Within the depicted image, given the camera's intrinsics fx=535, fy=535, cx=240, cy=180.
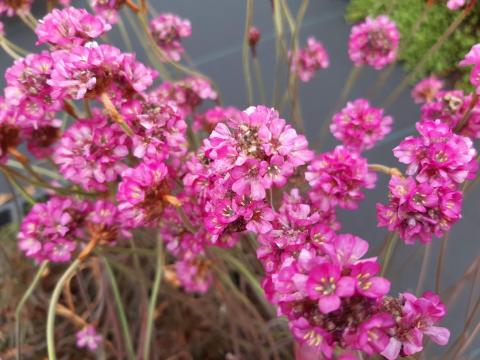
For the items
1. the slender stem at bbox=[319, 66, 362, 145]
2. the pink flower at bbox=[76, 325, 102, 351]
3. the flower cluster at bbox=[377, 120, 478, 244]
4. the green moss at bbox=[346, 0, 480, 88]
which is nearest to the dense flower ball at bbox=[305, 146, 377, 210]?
the flower cluster at bbox=[377, 120, 478, 244]

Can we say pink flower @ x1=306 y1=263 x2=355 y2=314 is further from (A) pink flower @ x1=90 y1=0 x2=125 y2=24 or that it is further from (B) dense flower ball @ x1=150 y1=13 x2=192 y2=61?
(B) dense flower ball @ x1=150 y1=13 x2=192 y2=61

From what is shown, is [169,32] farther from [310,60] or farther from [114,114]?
[114,114]

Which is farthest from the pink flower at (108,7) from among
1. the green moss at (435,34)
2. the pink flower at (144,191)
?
the green moss at (435,34)

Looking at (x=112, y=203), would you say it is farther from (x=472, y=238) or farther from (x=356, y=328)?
(x=472, y=238)

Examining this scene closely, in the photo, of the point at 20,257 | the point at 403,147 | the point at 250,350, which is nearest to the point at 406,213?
the point at 403,147

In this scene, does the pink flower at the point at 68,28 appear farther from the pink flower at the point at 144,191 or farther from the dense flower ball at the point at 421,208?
the dense flower ball at the point at 421,208

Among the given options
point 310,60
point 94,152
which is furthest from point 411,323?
point 310,60
